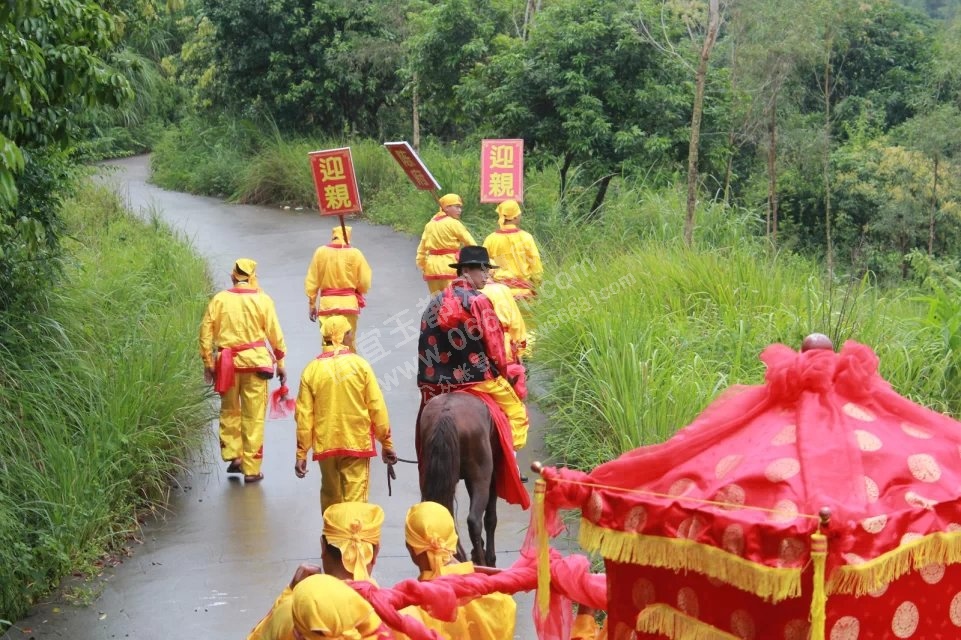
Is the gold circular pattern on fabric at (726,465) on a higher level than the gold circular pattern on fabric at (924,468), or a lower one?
lower

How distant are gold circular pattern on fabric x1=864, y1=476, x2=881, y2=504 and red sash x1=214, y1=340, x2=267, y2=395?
7.16 m

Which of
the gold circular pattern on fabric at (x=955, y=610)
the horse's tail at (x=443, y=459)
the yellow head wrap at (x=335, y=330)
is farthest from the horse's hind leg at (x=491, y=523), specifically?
the gold circular pattern on fabric at (x=955, y=610)

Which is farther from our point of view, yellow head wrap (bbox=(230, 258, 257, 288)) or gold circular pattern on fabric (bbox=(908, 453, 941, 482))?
yellow head wrap (bbox=(230, 258, 257, 288))

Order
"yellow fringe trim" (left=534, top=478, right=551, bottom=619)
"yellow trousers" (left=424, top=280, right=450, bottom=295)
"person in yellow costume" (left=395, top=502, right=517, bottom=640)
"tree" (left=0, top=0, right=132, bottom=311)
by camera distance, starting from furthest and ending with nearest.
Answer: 1. "yellow trousers" (left=424, top=280, right=450, bottom=295)
2. "tree" (left=0, top=0, right=132, bottom=311)
3. "person in yellow costume" (left=395, top=502, right=517, bottom=640)
4. "yellow fringe trim" (left=534, top=478, right=551, bottom=619)

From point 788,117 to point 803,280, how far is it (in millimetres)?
11073

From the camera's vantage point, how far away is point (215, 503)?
361 inches

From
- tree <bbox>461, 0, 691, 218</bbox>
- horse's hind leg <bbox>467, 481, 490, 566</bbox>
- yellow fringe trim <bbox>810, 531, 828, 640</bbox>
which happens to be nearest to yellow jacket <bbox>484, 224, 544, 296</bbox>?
tree <bbox>461, 0, 691, 218</bbox>

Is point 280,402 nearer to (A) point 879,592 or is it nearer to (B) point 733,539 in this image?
(B) point 733,539

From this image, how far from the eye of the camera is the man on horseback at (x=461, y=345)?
7254 mm

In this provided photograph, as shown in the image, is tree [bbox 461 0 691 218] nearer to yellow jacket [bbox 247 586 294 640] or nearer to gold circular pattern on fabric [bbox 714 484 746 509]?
yellow jacket [bbox 247 586 294 640]

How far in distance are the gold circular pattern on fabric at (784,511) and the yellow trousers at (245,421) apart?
7195mm

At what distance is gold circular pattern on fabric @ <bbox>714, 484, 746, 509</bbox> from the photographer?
9.61 ft

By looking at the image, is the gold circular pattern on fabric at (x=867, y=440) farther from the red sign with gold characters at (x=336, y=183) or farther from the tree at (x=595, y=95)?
the tree at (x=595, y=95)

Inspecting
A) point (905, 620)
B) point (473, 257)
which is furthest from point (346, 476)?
point (905, 620)
